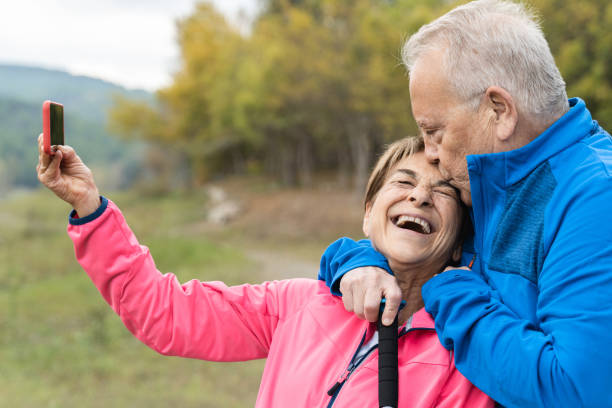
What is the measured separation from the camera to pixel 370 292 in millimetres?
1796

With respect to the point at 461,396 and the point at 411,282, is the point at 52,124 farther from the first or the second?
the point at 461,396

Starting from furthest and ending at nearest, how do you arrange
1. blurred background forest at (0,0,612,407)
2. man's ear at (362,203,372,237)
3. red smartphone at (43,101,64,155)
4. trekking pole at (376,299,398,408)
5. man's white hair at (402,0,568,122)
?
blurred background forest at (0,0,612,407) < man's ear at (362,203,372,237) < red smartphone at (43,101,64,155) < trekking pole at (376,299,398,408) < man's white hair at (402,0,568,122)

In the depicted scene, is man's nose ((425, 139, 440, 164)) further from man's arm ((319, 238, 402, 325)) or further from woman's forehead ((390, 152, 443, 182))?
man's arm ((319, 238, 402, 325))

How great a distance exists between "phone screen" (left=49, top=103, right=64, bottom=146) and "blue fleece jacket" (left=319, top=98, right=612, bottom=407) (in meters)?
1.35

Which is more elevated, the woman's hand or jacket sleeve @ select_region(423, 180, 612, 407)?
the woman's hand

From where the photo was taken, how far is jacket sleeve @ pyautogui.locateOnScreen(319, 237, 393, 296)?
1.94 m

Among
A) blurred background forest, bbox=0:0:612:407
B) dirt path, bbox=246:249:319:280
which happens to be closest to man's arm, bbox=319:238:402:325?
blurred background forest, bbox=0:0:612:407

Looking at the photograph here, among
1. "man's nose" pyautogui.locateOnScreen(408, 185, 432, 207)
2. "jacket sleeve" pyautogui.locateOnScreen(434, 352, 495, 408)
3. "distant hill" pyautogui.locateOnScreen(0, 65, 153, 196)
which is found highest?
"distant hill" pyautogui.locateOnScreen(0, 65, 153, 196)

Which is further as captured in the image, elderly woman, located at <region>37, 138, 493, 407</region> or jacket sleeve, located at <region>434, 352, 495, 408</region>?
elderly woman, located at <region>37, 138, 493, 407</region>

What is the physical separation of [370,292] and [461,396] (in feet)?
1.32

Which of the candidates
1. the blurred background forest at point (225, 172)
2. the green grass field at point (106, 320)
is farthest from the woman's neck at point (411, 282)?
the green grass field at point (106, 320)

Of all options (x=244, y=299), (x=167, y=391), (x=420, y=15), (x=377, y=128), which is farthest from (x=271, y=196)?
(x=244, y=299)

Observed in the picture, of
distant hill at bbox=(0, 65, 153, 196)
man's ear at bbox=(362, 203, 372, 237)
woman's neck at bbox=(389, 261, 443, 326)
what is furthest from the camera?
distant hill at bbox=(0, 65, 153, 196)

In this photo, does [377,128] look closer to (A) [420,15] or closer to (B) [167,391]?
(A) [420,15]
